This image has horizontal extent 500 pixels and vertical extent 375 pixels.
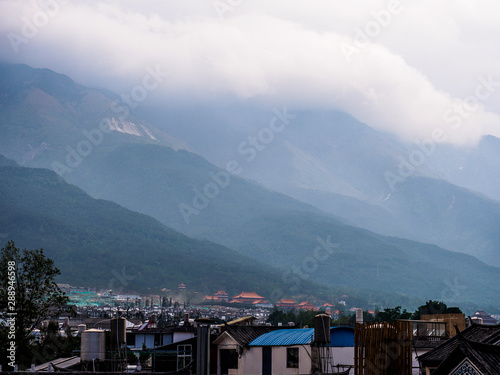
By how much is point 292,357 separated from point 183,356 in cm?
864

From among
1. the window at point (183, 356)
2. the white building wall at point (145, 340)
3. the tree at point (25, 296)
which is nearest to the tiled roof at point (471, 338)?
the window at point (183, 356)

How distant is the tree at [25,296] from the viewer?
5000 cm

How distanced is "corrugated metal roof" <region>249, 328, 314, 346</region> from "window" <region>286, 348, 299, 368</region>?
0.34 m

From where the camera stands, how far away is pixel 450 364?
23969 mm

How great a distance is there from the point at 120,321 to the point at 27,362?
1665cm

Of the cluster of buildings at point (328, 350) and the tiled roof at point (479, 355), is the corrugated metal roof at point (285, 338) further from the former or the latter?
the tiled roof at point (479, 355)

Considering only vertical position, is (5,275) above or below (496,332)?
above

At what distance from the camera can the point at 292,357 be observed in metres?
40.8

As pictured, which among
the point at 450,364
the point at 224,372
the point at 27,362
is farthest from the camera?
the point at 27,362

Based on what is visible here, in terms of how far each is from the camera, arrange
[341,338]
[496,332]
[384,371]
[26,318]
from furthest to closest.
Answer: [26,318], [341,338], [384,371], [496,332]

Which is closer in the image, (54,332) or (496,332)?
(496,332)

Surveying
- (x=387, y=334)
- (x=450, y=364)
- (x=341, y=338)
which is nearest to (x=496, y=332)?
(x=450, y=364)

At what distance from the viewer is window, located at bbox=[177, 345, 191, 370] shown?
4650 centimetres

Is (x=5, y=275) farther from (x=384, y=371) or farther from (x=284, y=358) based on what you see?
(x=384, y=371)
